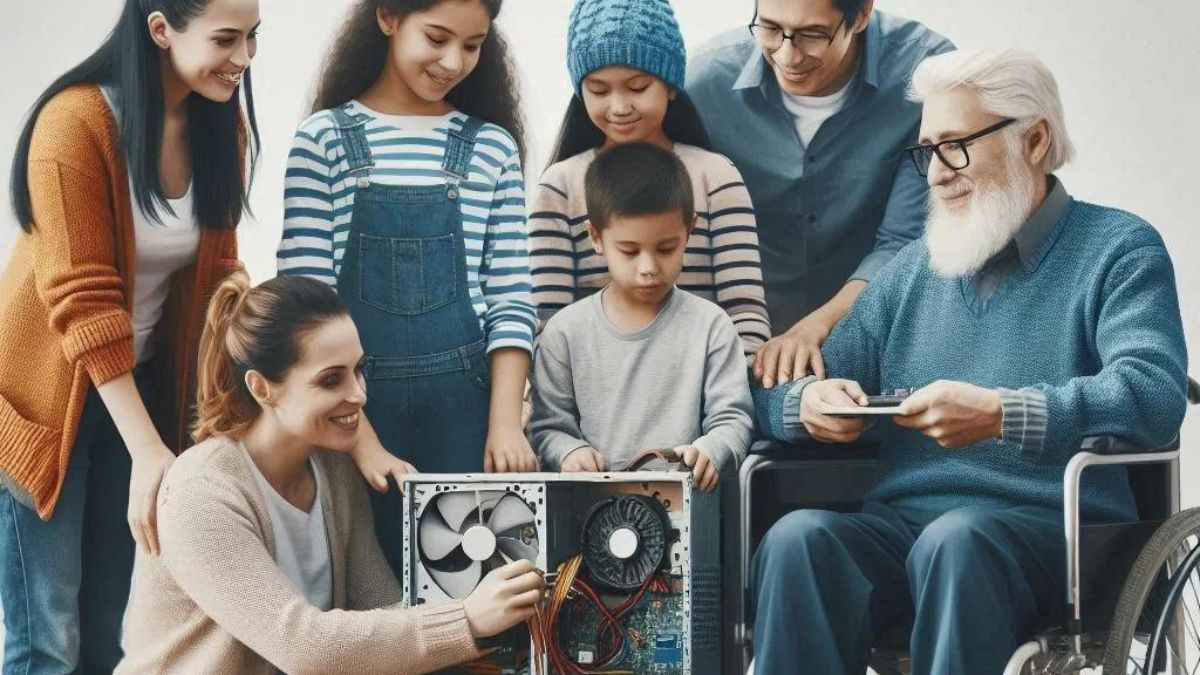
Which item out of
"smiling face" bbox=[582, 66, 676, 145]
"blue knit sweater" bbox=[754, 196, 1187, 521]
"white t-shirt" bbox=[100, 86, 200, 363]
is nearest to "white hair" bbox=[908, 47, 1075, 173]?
"blue knit sweater" bbox=[754, 196, 1187, 521]

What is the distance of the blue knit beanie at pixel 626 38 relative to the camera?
3141 millimetres

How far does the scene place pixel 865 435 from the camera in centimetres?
299

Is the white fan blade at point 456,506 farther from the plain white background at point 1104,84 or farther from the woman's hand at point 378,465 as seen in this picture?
the plain white background at point 1104,84

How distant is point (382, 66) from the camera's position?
123 inches

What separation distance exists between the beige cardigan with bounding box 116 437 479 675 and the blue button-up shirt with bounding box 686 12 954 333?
4.14 feet

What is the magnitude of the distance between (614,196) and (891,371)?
601 millimetres

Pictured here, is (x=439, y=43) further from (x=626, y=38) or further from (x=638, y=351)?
(x=638, y=351)

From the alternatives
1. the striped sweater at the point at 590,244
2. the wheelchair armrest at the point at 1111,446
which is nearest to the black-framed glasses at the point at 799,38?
the striped sweater at the point at 590,244

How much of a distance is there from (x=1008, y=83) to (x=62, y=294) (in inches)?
65.8

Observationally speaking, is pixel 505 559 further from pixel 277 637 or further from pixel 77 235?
pixel 77 235

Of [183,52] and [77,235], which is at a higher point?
[183,52]

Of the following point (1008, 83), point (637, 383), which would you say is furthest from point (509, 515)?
point (1008, 83)

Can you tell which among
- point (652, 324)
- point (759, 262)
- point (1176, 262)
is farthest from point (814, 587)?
point (1176, 262)

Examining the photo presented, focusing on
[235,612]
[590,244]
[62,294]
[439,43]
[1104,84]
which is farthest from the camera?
[1104,84]
